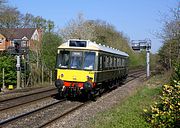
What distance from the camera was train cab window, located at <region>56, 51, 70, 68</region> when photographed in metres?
16.0

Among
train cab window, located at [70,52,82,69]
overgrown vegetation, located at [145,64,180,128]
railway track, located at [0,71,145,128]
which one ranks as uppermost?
train cab window, located at [70,52,82,69]

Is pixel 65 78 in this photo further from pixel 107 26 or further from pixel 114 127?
pixel 107 26

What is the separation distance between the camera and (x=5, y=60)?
2534 cm

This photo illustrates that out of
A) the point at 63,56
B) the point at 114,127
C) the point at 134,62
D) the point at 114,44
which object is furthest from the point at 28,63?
the point at 134,62

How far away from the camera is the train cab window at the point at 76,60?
15740mm

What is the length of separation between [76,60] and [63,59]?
699 mm

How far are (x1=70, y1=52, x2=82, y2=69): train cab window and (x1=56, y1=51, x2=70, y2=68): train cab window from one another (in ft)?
0.84

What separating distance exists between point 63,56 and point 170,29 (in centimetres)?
1471

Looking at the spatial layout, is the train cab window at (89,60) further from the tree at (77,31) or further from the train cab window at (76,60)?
the tree at (77,31)

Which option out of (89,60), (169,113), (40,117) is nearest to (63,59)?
(89,60)

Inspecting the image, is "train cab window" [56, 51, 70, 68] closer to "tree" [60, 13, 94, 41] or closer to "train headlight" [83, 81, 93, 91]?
"train headlight" [83, 81, 93, 91]

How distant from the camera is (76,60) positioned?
1587cm

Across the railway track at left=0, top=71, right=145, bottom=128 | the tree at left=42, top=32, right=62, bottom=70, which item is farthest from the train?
the tree at left=42, top=32, right=62, bottom=70

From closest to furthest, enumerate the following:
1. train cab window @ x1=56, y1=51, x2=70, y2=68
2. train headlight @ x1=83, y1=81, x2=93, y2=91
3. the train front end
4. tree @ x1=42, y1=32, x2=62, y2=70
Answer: train headlight @ x1=83, y1=81, x2=93, y2=91
the train front end
train cab window @ x1=56, y1=51, x2=70, y2=68
tree @ x1=42, y1=32, x2=62, y2=70
